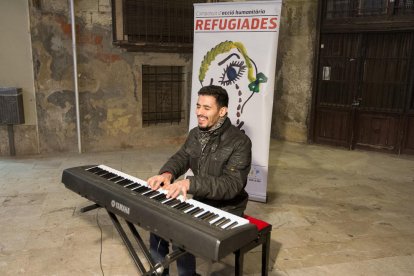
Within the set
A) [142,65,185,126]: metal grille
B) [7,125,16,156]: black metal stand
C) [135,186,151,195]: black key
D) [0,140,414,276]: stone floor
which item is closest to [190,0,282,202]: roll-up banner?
[0,140,414,276]: stone floor

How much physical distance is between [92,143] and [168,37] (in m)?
2.19

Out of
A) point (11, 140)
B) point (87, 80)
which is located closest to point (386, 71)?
point (87, 80)

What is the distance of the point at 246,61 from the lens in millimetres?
3729

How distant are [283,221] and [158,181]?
1.91m

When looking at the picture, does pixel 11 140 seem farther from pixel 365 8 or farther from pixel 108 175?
pixel 365 8

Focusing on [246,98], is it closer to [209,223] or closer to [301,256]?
[301,256]

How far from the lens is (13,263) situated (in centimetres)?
278

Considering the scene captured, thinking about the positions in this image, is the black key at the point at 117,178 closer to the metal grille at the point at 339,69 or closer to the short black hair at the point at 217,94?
the short black hair at the point at 217,94

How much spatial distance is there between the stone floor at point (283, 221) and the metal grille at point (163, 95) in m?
1.21

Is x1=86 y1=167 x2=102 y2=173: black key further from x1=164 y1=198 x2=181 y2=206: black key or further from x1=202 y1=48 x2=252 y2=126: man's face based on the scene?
x1=202 y1=48 x2=252 y2=126: man's face

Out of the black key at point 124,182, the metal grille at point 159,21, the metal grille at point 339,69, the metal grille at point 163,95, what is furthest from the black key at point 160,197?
the metal grille at point 339,69

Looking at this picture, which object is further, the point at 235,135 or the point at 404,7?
the point at 404,7

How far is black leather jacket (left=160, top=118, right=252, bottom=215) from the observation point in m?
2.11

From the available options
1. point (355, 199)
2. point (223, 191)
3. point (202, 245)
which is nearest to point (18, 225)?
point (223, 191)
